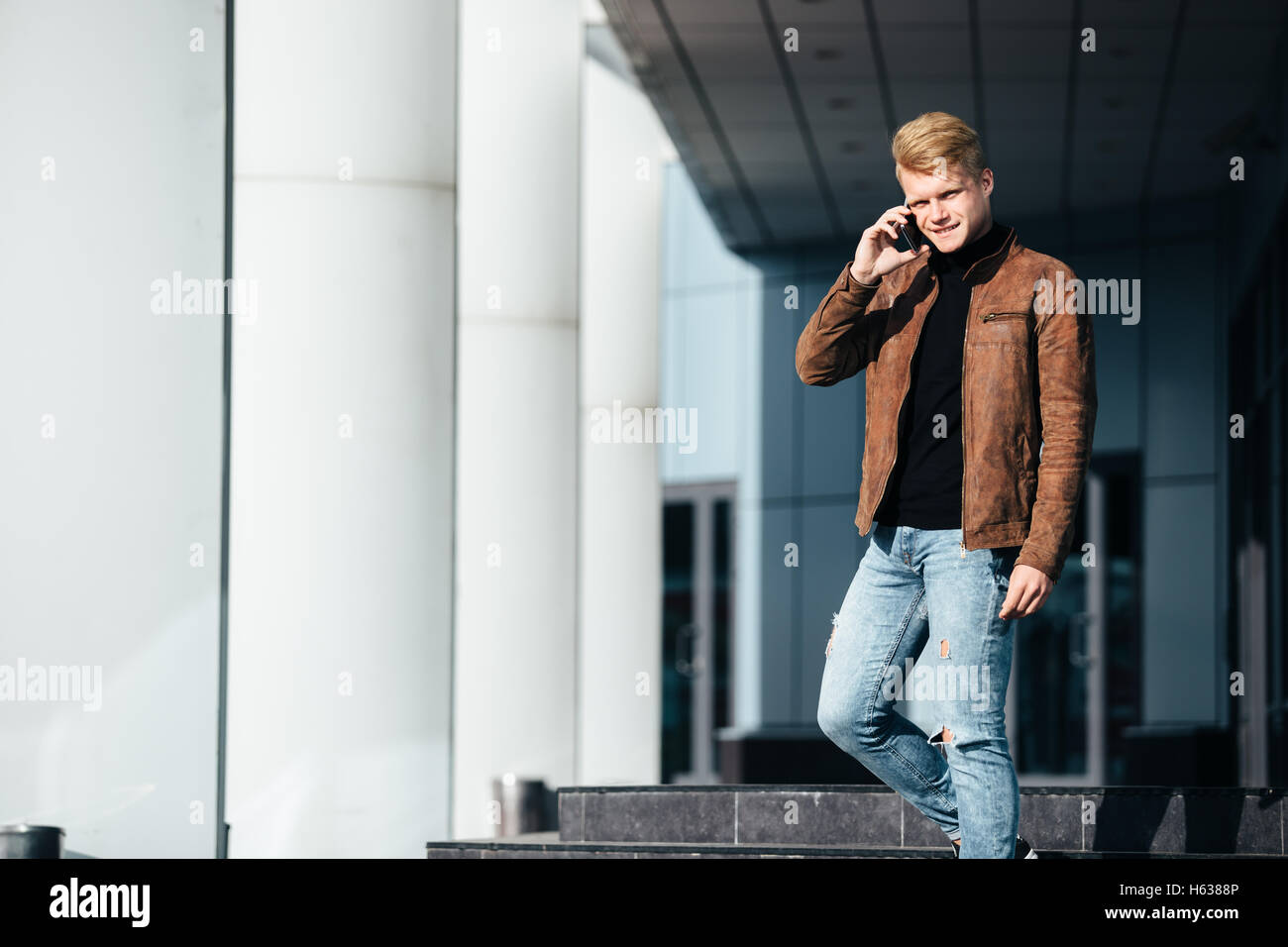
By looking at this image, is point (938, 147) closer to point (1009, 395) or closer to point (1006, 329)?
point (1006, 329)

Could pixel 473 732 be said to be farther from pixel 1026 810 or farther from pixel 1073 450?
pixel 1073 450

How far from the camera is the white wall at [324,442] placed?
20.6 feet

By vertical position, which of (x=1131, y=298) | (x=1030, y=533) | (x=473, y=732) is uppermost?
(x=1131, y=298)

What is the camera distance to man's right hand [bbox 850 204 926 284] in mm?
3605

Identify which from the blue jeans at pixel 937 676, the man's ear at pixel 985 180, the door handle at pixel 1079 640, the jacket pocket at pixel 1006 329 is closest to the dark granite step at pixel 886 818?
the blue jeans at pixel 937 676

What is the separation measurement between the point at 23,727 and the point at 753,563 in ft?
33.5

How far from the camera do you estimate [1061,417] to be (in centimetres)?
352

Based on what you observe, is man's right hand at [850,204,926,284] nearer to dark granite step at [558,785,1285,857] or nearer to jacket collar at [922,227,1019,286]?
jacket collar at [922,227,1019,286]

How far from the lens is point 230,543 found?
6.33 metres

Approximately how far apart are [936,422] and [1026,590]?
0.45m

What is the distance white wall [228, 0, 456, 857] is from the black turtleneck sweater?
3.16 m

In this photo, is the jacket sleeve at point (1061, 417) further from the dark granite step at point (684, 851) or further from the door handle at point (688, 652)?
the door handle at point (688, 652)

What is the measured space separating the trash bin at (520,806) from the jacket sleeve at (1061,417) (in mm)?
6013
